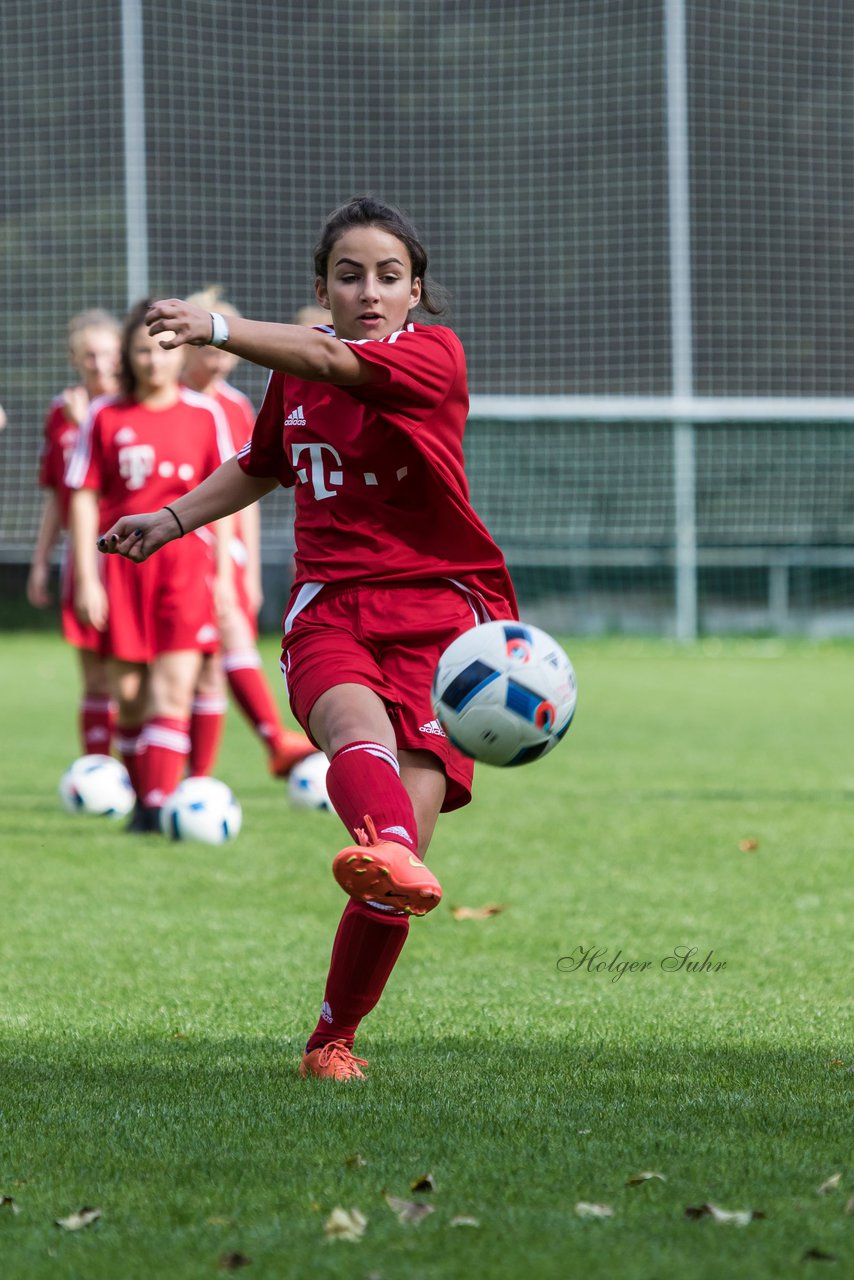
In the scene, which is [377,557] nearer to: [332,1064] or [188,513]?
[188,513]

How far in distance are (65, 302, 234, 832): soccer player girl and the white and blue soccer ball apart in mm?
741

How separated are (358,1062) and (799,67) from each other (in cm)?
2230

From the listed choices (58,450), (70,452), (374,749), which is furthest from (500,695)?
(58,450)

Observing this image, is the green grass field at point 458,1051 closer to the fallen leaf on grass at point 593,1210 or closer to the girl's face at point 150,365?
the fallen leaf on grass at point 593,1210

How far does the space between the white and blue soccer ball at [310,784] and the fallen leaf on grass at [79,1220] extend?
4872 mm

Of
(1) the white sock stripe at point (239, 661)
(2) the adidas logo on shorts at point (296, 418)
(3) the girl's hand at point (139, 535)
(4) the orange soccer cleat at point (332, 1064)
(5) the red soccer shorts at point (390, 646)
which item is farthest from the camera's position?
(1) the white sock stripe at point (239, 661)

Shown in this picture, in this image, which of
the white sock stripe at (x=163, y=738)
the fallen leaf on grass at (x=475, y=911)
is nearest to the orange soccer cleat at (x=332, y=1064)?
the fallen leaf on grass at (x=475, y=911)

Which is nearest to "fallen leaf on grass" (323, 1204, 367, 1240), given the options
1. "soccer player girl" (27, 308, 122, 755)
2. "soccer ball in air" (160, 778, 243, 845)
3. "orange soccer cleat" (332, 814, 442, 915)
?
"orange soccer cleat" (332, 814, 442, 915)

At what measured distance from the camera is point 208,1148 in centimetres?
270

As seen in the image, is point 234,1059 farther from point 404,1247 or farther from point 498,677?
point 404,1247

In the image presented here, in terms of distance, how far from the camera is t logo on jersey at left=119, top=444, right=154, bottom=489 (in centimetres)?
666

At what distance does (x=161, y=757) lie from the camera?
21.7 feet

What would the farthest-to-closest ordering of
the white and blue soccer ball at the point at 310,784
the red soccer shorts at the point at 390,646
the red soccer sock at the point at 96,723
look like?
the red soccer sock at the point at 96,723 → the white and blue soccer ball at the point at 310,784 → the red soccer shorts at the point at 390,646

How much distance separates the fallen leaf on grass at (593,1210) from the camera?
2336mm
